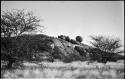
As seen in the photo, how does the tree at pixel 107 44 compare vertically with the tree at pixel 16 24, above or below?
below

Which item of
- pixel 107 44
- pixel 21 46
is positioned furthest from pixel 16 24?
pixel 107 44

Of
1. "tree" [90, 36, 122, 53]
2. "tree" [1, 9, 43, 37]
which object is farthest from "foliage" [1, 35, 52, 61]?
"tree" [90, 36, 122, 53]

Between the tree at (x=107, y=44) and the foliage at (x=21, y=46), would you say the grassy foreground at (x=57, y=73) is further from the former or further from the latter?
the tree at (x=107, y=44)

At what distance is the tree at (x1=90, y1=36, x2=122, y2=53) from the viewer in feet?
87.0

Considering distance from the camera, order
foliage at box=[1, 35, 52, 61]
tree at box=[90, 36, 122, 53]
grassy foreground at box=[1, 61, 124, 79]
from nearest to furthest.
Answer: grassy foreground at box=[1, 61, 124, 79] < foliage at box=[1, 35, 52, 61] < tree at box=[90, 36, 122, 53]

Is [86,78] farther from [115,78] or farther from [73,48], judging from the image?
[73,48]

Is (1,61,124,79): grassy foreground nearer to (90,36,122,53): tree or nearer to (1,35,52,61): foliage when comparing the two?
(1,35,52,61): foliage

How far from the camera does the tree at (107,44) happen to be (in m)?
26.5

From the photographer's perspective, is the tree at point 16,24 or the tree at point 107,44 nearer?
the tree at point 16,24

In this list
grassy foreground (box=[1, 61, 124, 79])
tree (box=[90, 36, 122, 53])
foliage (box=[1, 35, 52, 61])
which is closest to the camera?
grassy foreground (box=[1, 61, 124, 79])

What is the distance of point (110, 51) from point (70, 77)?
18.9 metres

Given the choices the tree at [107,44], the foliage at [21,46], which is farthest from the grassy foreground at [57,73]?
the tree at [107,44]

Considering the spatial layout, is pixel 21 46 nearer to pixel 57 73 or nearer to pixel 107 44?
pixel 57 73

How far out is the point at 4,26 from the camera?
11.9 meters
